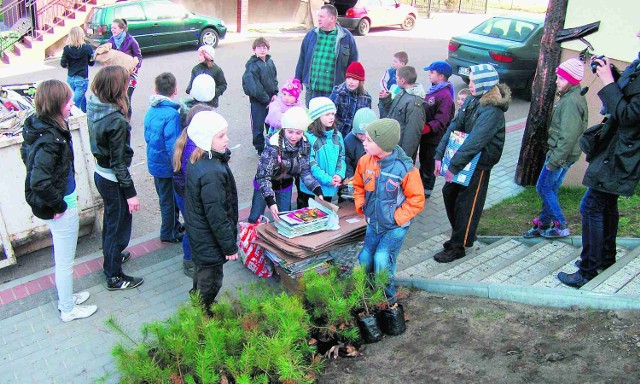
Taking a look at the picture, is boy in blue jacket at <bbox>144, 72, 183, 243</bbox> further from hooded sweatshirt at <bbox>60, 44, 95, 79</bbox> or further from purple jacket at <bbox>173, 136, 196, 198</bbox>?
hooded sweatshirt at <bbox>60, 44, 95, 79</bbox>

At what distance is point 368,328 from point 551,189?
9.69 ft

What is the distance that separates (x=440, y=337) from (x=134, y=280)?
3.00 meters

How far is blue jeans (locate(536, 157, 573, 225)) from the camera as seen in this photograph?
19.1 ft

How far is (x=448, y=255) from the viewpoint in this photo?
5.70m

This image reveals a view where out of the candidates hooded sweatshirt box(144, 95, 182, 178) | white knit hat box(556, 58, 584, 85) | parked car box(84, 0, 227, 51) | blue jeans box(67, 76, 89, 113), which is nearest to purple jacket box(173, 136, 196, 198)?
hooded sweatshirt box(144, 95, 182, 178)

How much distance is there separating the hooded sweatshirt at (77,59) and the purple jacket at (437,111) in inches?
244

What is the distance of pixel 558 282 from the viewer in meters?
4.95

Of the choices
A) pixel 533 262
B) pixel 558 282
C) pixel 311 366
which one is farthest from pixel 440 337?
pixel 533 262

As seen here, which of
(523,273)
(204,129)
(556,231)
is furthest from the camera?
(556,231)

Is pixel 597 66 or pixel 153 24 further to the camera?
pixel 153 24

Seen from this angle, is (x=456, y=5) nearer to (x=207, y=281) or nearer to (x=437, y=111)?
(x=437, y=111)

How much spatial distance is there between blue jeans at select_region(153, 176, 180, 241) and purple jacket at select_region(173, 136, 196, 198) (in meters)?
0.41

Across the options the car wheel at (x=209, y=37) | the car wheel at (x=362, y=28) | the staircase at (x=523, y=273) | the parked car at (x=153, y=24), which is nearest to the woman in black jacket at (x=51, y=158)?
the staircase at (x=523, y=273)

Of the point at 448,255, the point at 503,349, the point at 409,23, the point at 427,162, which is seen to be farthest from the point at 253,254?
the point at 409,23
